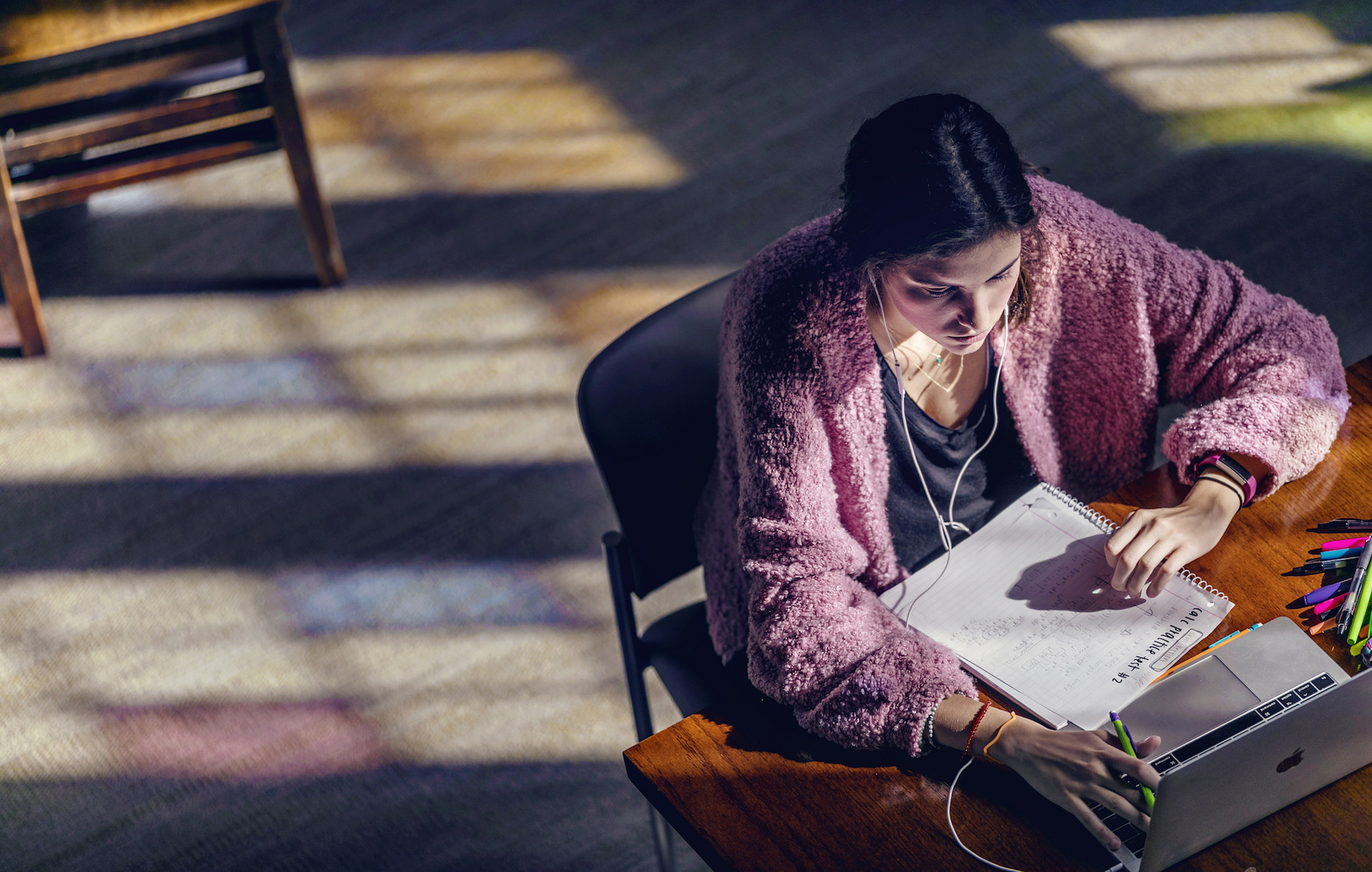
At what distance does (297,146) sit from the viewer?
8.26ft

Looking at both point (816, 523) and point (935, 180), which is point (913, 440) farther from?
point (935, 180)

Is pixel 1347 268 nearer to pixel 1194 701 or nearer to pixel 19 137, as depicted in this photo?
pixel 1194 701

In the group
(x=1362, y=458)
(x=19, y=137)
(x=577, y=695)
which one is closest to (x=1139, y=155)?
(x=1362, y=458)

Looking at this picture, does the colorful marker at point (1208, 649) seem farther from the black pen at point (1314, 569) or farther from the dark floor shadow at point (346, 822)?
the dark floor shadow at point (346, 822)

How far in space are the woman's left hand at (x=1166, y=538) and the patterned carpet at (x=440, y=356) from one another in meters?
1.06

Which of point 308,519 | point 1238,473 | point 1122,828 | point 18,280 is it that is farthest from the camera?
point 18,280

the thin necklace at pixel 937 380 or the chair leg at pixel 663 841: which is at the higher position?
the thin necklace at pixel 937 380

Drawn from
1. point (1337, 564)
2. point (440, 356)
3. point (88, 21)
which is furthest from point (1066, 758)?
point (88, 21)

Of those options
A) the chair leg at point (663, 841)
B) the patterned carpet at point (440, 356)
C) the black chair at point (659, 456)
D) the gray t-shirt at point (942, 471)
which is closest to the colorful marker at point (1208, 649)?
the gray t-shirt at point (942, 471)

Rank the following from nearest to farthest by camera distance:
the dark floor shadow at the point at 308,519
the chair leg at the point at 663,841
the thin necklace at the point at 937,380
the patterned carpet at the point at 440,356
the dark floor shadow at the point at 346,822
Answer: the thin necklace at the point at 937,380
the chair leg at the point at 663,841
the dark floor shadow at the point at 346,822
the patterned carpet at the point at 440,356
the dark floor shadow at the point at 308,519

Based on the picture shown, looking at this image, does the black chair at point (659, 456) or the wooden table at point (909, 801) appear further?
the black chair at point (659, 456)

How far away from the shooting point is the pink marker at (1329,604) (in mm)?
1145

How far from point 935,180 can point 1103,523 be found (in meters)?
0.44

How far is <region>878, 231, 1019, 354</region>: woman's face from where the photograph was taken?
119 cm
